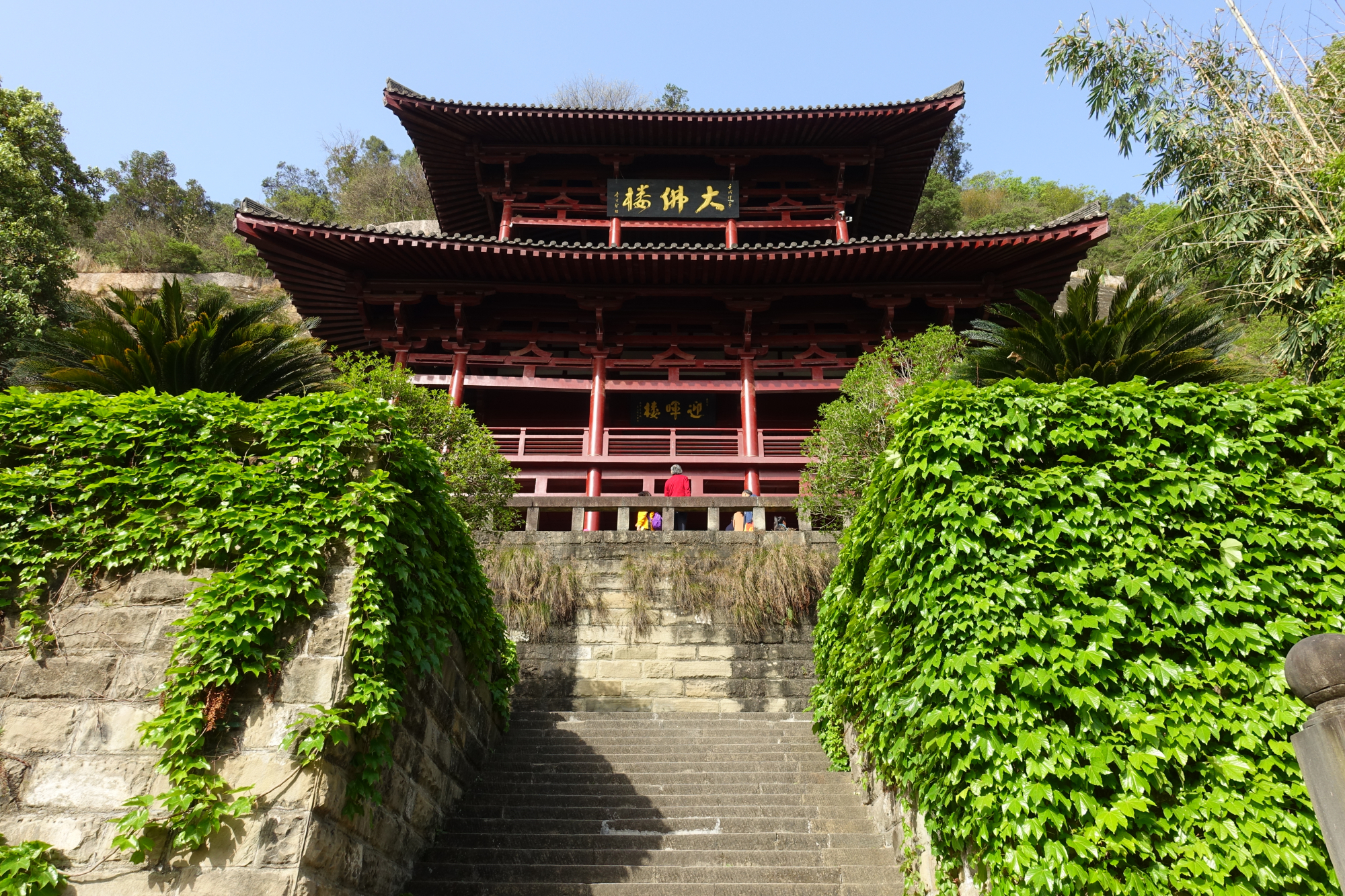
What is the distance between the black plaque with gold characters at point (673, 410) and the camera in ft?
53.9

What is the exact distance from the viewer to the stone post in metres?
3.18

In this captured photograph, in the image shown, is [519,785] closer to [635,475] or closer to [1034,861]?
[1034,861]

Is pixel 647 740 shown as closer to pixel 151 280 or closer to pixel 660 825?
pixel 660 825

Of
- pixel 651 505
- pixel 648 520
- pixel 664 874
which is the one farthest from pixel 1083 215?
pixel 664 874

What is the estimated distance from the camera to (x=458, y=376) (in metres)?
15.4

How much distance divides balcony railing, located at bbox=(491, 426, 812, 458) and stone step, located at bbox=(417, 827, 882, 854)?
8.80m

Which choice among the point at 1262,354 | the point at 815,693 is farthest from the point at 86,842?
the point at 1262,354

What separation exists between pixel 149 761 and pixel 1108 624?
17.3 feet

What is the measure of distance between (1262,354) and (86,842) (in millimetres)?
16508

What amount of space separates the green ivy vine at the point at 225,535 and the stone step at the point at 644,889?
119cm

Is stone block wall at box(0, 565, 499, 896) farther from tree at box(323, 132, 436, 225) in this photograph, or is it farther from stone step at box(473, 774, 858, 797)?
tree at box(323, 132, 436, 225)

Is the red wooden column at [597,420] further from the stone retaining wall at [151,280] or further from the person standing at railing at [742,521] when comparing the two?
the stone retaining wall at [151,280]

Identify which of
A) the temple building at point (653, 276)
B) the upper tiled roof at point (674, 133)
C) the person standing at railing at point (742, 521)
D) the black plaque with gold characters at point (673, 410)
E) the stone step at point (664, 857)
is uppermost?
the upper tiled roof at point (674, 133)

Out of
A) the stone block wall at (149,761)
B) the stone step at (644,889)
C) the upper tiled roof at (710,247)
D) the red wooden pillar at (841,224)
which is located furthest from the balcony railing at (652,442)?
the stone block wall at (149,761)
